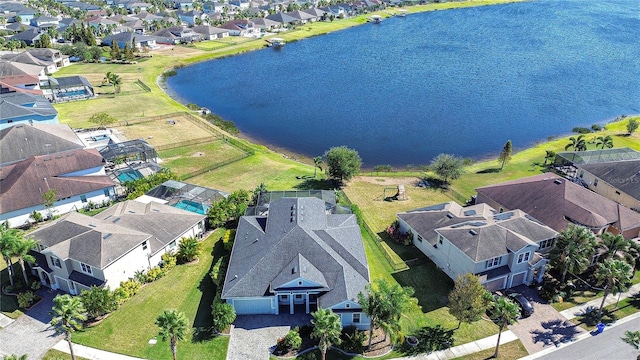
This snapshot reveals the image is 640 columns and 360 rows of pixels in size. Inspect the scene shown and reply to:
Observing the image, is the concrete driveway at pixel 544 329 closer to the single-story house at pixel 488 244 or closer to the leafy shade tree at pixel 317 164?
the single-story house at pixel 488 244

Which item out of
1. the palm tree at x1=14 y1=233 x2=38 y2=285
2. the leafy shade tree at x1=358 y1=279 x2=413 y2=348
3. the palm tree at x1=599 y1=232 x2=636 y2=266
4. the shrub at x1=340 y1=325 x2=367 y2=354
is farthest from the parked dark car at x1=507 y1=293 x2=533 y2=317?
the palm tree at x1=14 y1=233 x2=38 y2=285

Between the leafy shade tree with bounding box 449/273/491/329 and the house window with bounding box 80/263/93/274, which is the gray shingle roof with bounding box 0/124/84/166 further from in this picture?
the leafy shade tree with bounding box 449/273/491/329

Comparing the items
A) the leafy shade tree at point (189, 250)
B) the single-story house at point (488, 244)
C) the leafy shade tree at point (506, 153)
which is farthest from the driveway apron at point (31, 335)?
the leafy shade tree at point (506, 153)

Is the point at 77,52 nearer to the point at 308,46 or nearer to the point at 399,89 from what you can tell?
the point at 308,46

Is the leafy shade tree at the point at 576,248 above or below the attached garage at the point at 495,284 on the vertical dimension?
above

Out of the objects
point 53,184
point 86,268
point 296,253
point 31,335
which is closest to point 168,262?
point 86,268

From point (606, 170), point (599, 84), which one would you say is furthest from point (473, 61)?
point (606, 170)

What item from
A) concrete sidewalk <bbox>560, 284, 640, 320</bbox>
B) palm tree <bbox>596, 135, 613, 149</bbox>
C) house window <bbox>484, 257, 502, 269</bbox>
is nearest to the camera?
concrete sidewalk <bbox>560, 284, 640, 320</bbox>
